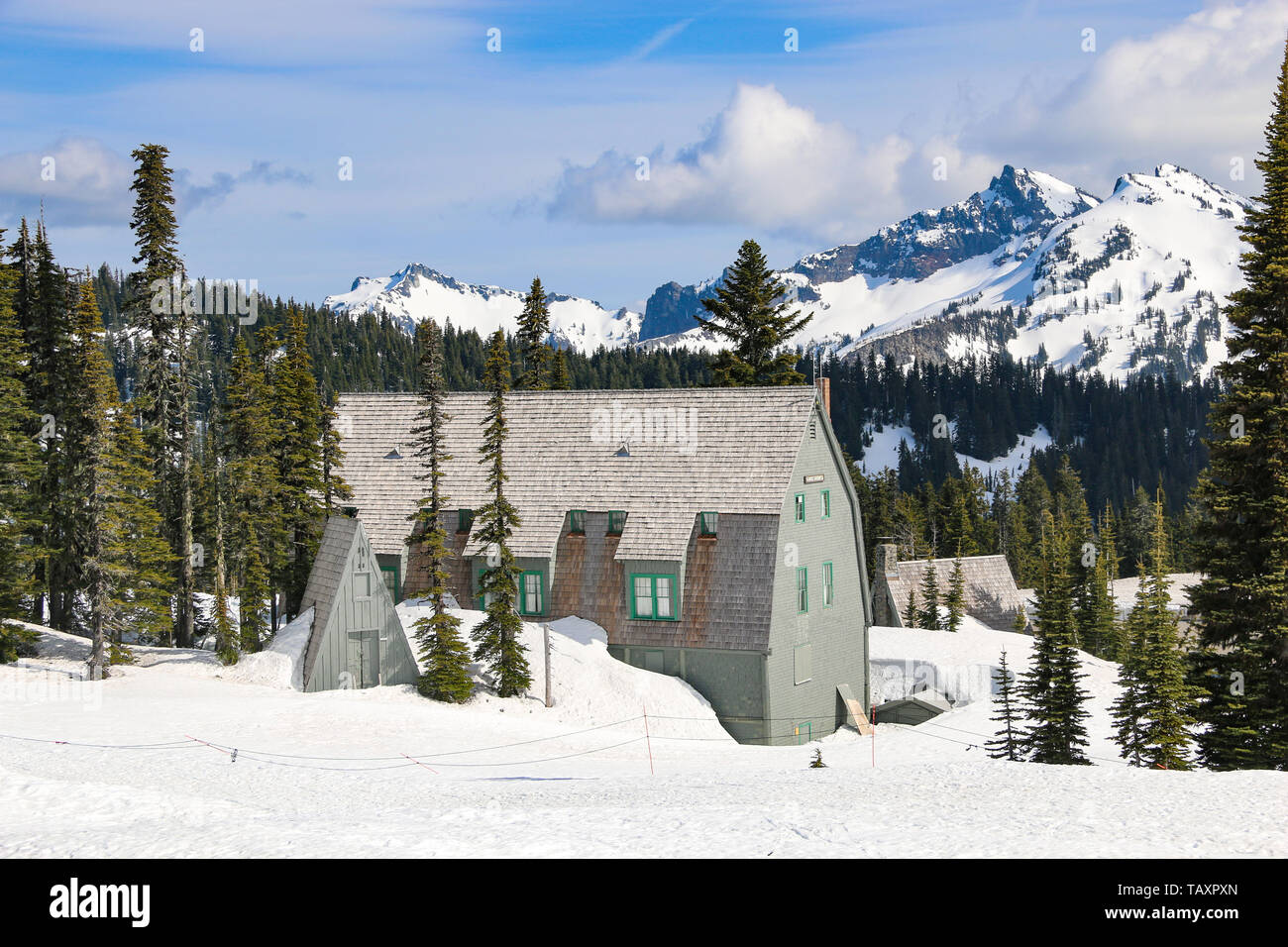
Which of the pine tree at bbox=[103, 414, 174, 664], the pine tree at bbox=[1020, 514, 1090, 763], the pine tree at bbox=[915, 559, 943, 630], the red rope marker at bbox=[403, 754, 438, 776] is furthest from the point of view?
the pine tree at bbox=[915, 559, 943, 630]

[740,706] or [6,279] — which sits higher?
[6,279]

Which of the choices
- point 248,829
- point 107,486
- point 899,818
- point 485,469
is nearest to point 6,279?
point 107,486

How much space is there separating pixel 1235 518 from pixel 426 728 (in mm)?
22391

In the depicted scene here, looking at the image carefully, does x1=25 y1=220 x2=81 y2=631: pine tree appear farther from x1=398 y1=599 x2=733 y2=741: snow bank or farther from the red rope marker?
the red rope marker

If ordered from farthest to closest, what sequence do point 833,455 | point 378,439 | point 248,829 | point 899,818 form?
point 378,439
point 833,455
point 899,818
point 248,829

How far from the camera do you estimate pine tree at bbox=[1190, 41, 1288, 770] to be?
29.3m

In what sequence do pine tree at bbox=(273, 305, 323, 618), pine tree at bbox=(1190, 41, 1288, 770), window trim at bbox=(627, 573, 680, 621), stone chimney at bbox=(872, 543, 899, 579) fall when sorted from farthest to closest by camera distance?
stone chimney at bbox=(872, 543, 899, 579)
pine tree at bbox=(273, 305, 323, 618)
window trim at bbox=(627, 573, 680, 621)
pine tree at bbox=(1190, 41, 1288, 770)

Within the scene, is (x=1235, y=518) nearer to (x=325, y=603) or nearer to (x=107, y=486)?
(x=325, y=603)

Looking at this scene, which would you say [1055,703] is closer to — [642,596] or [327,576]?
[642,596]

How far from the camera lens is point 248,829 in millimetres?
15875

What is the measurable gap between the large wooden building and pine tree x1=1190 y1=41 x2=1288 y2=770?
12.3 meters

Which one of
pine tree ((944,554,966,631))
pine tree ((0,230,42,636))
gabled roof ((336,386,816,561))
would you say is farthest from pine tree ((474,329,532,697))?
pine tree ((944,554,966,631))

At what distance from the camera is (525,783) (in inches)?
896

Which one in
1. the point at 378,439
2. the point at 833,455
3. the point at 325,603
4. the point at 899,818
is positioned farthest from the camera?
the point at 378,439
